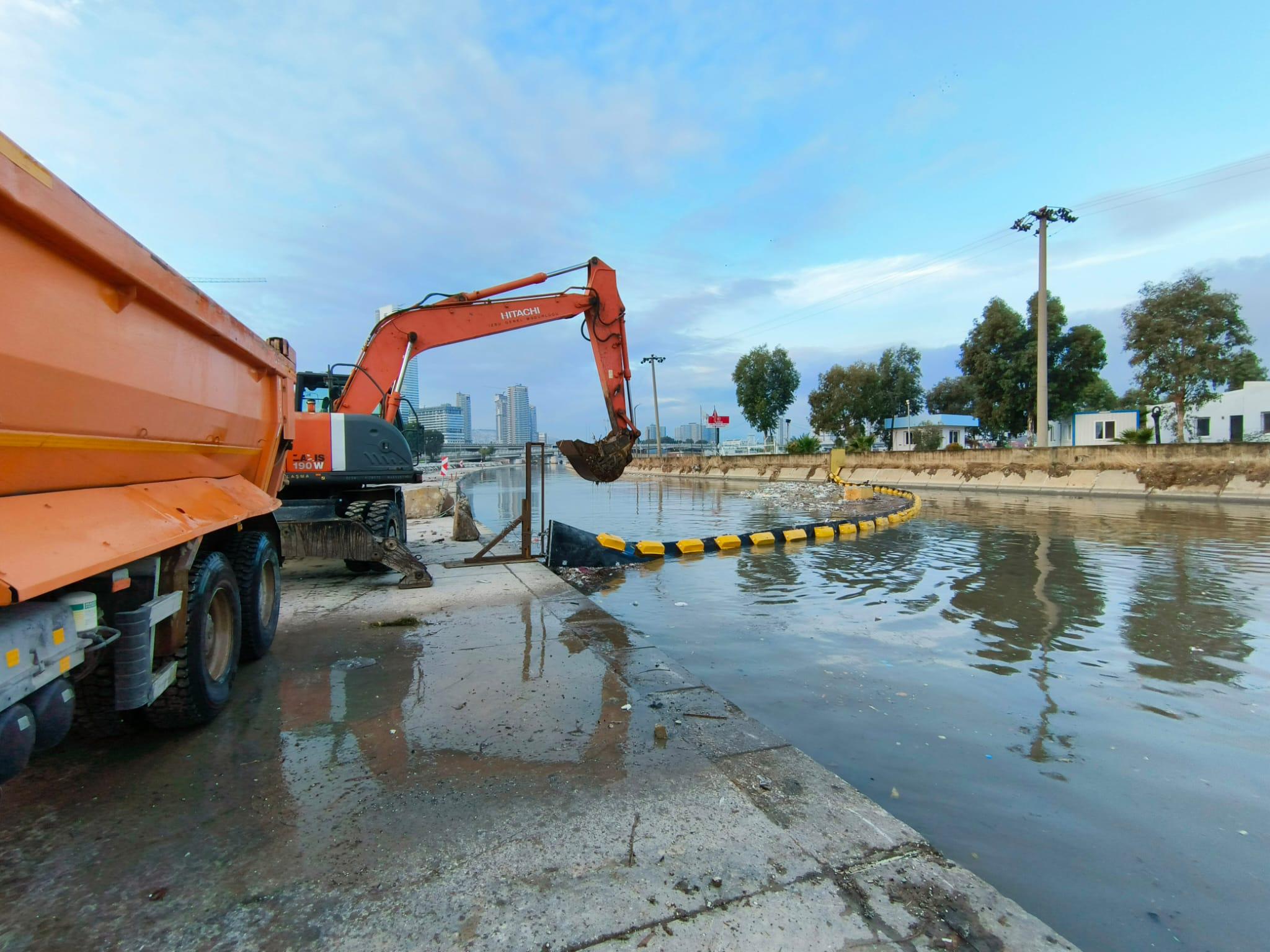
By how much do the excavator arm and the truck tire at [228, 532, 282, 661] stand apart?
469 centimetres

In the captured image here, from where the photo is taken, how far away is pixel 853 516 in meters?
15.6

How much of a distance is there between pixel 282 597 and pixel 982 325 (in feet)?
147

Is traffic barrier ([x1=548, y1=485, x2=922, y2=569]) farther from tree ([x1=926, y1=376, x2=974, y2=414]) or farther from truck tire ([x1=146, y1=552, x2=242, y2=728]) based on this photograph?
tree ([x1=926, y1=376, x2=974, y2=414])

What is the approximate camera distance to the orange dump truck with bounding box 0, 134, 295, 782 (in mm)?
2209

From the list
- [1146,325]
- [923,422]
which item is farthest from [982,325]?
[923,422]

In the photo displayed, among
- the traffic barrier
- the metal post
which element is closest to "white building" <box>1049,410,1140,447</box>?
the metal post

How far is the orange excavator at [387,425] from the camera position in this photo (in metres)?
7.59

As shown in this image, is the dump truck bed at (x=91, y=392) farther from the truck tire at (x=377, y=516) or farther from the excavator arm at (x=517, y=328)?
the excavator arm at (x=517, y=328)

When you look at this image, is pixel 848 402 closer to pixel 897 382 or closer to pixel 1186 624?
pixel 897 382

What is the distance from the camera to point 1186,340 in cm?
2975

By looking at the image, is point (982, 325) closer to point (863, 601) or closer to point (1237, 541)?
point (1237, 541)

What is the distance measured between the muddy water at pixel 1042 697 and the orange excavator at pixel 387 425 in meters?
2.71

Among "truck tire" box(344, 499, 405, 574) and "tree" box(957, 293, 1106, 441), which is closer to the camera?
"truck tire" box(344, 499, 405, 574)

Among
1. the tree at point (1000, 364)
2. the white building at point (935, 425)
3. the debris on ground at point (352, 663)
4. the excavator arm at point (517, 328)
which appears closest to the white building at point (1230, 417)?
the tree at point (1000, 364)
